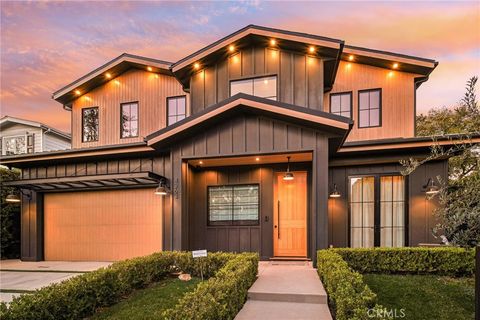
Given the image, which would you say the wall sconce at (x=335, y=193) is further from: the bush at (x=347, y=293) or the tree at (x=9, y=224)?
the tree at (x=9, y=224)

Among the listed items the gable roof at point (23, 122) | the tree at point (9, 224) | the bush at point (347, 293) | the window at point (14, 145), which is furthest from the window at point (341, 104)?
the window at point (14, 145)

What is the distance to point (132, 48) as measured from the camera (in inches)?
572

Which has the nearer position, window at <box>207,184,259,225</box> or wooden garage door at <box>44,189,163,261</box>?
window at <box>207,184,259,225</box>

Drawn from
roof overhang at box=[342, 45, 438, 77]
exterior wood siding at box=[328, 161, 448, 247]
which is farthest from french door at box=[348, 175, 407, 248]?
roof overhang at box=[342, 45, 438, 77]

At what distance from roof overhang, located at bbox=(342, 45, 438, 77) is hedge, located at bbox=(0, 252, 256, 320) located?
26.8 ft

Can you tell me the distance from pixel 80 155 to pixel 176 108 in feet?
13.0

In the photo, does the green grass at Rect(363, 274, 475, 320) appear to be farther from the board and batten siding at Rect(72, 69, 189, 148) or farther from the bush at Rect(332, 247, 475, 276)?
the board and batten siding at Rect(72, 69, 189, 148)

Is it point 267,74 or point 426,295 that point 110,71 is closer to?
point 267,74

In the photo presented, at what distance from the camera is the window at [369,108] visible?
1046 cm

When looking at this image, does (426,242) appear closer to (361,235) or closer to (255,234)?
(361,235)

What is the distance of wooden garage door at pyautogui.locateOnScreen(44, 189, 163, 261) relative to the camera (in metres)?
10.4

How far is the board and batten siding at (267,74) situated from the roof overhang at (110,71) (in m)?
2.39

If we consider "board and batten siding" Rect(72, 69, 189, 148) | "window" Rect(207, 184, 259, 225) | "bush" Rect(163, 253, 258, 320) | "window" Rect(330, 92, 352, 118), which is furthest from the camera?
"board and batten siding" Rect(72, 69, 189, 148)

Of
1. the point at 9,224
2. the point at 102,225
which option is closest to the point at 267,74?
the point at 102,225
